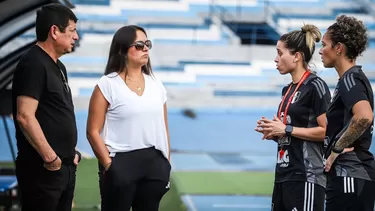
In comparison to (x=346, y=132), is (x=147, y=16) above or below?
below

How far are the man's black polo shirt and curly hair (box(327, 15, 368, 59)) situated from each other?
154cm

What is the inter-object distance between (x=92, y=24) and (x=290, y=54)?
21643 mm

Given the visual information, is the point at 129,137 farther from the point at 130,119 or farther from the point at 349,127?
the point at 349,127

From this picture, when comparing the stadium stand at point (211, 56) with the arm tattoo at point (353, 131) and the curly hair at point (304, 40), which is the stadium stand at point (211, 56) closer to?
the curly hair at point (304, 40)

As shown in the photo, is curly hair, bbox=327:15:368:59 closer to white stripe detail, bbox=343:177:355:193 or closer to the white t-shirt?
white stripe detail, bbox=343:177:355:193

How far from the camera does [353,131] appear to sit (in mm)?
3654

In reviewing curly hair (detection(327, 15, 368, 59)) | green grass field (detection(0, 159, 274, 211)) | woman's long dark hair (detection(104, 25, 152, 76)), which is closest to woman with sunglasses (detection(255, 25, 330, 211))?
curly hair (detection(327, 15, 368, 59))

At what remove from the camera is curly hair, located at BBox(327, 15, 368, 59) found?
12.4 ft

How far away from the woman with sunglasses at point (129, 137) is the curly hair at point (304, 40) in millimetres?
886

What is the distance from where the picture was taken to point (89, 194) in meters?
10.7

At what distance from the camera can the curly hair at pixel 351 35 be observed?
12.4ft

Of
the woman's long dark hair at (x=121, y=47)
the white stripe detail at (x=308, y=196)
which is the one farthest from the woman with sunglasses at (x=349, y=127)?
the woman's long dark hair at (x=121, y=47)

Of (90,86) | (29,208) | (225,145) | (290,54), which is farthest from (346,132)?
(90,86)

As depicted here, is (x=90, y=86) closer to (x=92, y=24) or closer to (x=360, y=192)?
(x=92, y=24)
